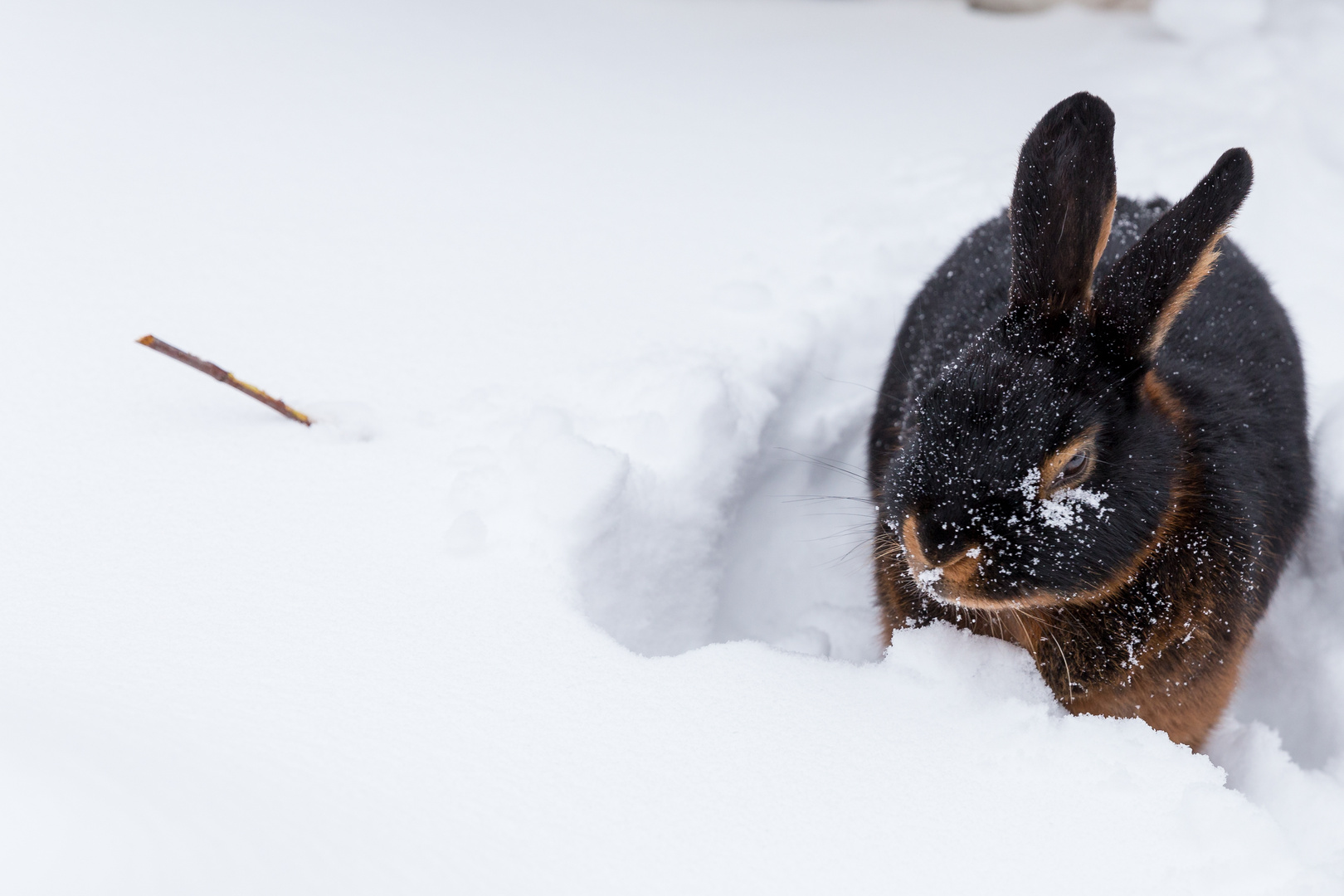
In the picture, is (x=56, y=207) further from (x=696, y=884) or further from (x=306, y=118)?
(x=696, y=884)

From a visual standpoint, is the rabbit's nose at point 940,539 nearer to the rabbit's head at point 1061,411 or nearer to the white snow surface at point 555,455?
the rabbit's head at point 1061,411

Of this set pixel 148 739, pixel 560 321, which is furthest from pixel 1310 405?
pixel 148 739

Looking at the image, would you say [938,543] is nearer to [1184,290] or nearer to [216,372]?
[1184,290]

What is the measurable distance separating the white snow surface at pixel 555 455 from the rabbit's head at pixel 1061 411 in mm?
403

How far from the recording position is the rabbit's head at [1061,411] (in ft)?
7.04

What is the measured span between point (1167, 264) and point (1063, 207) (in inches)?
10.6

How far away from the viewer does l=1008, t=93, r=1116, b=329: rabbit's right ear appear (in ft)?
7.68

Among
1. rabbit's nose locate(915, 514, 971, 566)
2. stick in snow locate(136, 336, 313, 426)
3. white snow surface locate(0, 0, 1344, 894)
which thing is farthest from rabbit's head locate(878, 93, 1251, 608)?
stick in snow locate(136, 336, 313, 426)

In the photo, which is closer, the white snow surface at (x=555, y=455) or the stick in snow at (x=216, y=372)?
the white snow surface at (x=555, y=455)

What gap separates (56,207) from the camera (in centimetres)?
361

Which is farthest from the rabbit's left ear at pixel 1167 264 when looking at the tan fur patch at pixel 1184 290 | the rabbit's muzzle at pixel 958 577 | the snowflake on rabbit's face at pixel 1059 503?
the rabbit's muzzle at pixel 958 577

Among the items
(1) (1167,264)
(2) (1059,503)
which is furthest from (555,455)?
(1) (1167,264)

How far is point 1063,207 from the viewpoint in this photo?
236cm

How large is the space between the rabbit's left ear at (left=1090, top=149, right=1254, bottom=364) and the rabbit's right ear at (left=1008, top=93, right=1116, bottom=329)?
0.26 ft
